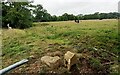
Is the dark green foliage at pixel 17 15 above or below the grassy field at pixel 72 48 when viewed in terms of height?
above

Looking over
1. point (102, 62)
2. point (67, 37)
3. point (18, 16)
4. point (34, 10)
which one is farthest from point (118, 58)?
point (34, 10)

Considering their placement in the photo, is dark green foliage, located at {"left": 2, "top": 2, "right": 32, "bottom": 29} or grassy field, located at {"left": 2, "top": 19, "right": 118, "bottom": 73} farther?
dark green foliage, located at {"left": 2, "top": 2, "right": 32, "bottom": 29}

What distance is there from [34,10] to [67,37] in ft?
26.9

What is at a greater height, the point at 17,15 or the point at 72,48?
the point at 17,15

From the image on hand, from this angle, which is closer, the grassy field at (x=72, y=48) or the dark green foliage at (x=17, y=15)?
the grassy field at (x=72, y=48)

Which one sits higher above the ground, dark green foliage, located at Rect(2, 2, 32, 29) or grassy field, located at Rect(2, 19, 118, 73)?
dark green foliage, located at Rect(2, 2, 32, 29)

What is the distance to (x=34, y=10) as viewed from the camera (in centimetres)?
1762

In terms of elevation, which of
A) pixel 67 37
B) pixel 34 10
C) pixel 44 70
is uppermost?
pixel 34 10

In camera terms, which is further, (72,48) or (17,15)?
(17,15)

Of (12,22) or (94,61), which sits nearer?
(94,61)

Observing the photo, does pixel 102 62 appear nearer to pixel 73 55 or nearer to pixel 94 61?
pixel 94 61

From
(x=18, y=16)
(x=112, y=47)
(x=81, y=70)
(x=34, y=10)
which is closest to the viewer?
(x=81, y=70)

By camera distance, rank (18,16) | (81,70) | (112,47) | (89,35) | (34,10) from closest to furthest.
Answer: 1. (81,70)
2. (112,47)
3. (89,35)
4. (18,16)
5. (34,10)

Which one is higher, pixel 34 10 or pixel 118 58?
pixel 34 10
